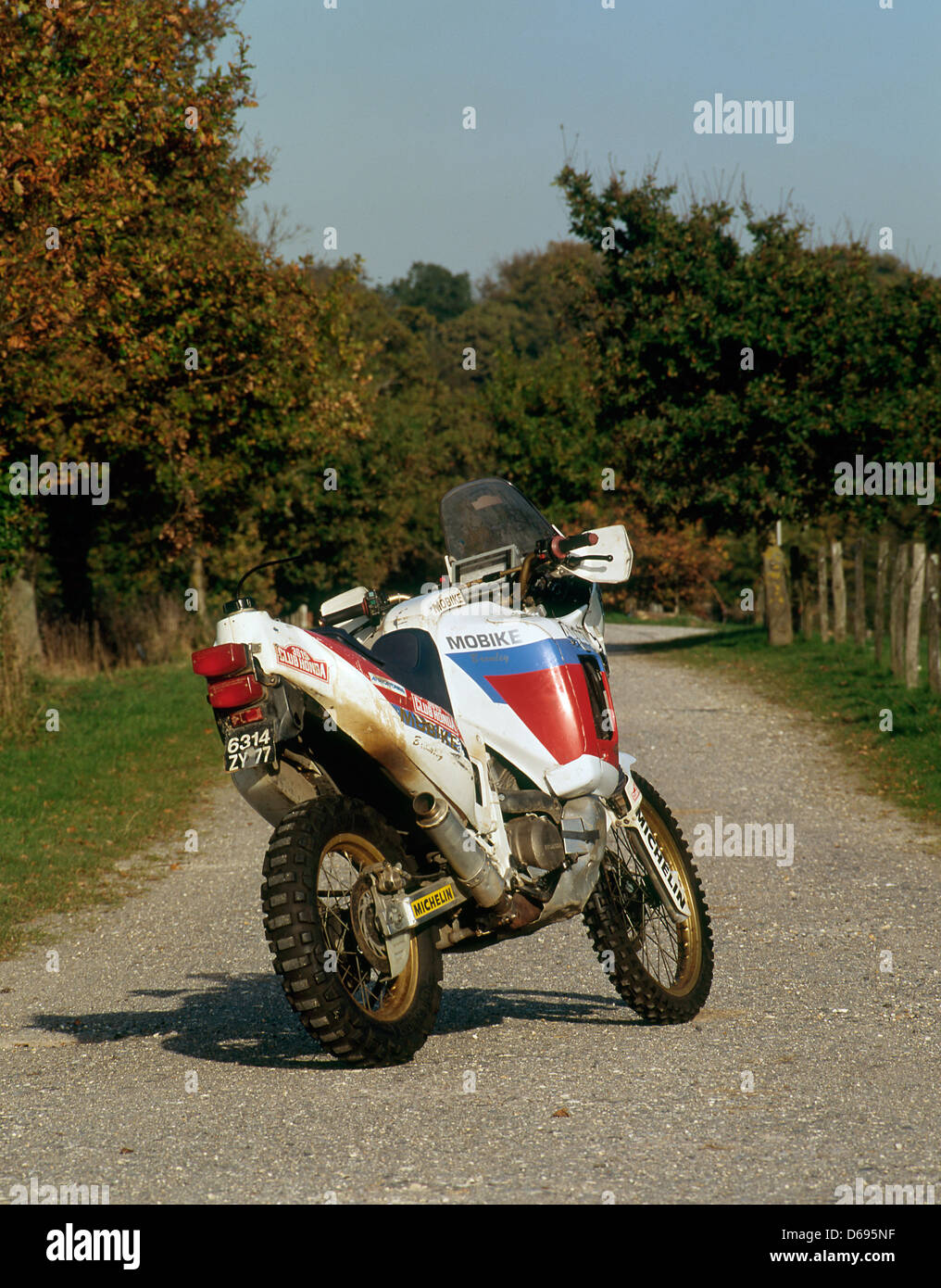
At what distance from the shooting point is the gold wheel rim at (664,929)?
6051 millimetres

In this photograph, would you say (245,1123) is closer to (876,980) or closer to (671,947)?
(671,947)

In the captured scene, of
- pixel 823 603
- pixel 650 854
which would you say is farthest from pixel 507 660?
pixel 823 603

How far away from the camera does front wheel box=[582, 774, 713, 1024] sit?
582 cm

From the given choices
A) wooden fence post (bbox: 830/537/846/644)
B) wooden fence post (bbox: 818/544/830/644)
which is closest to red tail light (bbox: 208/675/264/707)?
wooden fence post (bbox: 830/537/846/644)

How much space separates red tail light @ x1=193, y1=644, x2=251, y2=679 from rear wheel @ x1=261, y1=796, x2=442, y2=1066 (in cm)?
52

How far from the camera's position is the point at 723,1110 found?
15.1 ft

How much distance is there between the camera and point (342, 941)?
193 inches

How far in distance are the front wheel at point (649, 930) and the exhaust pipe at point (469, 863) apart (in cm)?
54

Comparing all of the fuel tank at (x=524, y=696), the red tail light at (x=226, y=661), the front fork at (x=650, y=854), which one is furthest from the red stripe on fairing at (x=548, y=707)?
the red tail light at (x=226, y=661)

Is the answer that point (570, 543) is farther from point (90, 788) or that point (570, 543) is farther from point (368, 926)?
point (90, 788)

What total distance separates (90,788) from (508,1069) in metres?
8.74

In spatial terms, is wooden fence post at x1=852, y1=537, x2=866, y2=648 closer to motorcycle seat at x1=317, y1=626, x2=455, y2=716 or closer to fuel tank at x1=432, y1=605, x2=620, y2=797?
fuel tank at x1=432, y1=605, x2=620, y2=797
